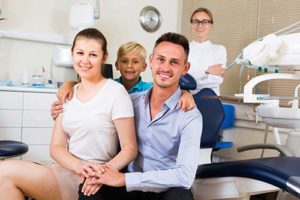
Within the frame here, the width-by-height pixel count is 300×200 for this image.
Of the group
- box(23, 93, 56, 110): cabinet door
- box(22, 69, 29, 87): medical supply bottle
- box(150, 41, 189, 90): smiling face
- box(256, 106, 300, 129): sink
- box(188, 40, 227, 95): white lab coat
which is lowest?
box(23, 93, 56, 110): cabinet door

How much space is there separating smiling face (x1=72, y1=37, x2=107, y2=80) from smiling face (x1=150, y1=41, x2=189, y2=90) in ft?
0.88

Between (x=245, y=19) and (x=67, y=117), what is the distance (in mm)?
2471

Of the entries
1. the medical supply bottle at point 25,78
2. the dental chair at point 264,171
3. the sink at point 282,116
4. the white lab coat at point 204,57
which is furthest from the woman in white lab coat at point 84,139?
the medical supply bottle at point 25,78

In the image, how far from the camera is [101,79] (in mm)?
1631

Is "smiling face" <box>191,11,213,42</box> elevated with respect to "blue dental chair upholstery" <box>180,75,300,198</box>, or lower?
elevated

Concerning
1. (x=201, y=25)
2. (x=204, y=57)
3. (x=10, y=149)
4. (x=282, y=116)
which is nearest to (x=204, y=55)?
(x=204, y=57)

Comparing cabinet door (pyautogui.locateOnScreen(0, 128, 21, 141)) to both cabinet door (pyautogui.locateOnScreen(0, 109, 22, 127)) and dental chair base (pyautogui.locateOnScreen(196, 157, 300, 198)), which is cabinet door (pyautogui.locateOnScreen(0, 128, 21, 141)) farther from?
dental chair base (pyautogui.locateOnScreen(196, 157, 300, 198))

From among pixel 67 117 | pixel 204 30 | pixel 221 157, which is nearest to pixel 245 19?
pixel 204 30

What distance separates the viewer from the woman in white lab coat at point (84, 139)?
1.44 m

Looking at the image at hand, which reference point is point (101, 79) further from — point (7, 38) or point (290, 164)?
point (7, 38)

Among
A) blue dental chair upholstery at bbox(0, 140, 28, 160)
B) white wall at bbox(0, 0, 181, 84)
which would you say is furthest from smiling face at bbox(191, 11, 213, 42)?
blue dental chair upholstery at bbox(0, 140, 28, 160)

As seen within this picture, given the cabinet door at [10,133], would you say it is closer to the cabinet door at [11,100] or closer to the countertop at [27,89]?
the cabinet door at [11,100]

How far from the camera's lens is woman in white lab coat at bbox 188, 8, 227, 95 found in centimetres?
281

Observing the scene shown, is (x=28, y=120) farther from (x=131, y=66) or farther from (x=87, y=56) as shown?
(x=87, y=56)
